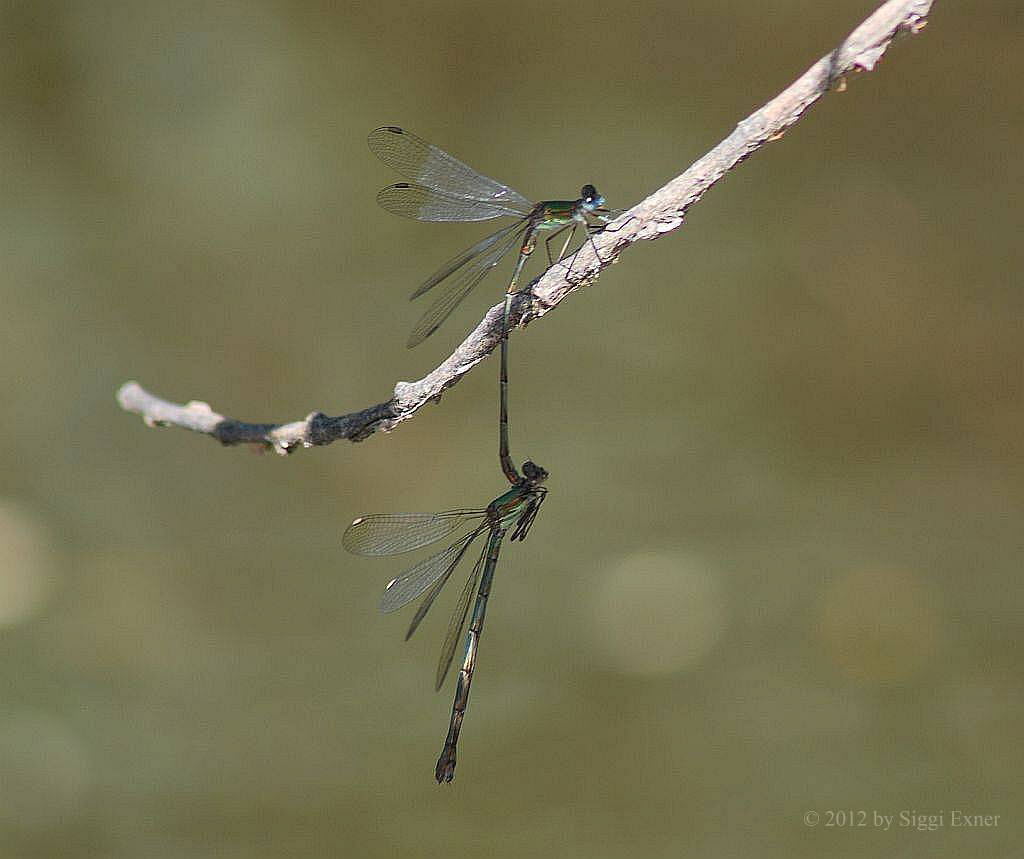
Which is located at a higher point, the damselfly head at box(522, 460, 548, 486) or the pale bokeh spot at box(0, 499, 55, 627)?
the pale bokeh spot at box(0, 499, 55, 627)

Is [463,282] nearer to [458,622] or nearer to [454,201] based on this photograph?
[454,201]

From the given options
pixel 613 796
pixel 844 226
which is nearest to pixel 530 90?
pixel 844 226

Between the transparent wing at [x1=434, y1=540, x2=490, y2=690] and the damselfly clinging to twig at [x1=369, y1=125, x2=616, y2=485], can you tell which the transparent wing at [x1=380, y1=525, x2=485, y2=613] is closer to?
the transparent wing at [x1=434, y1=540, x2=490, y2=690]

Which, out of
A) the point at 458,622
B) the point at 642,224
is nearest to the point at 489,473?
the point at 458,622

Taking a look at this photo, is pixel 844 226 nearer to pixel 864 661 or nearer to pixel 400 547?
pixel 864 661

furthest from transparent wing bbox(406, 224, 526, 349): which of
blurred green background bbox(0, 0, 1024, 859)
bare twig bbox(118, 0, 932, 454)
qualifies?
blurred green background bbox(0, 0, 1024, 859)

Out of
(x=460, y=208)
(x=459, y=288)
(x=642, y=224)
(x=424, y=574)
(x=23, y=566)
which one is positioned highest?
(x=23, y=566)

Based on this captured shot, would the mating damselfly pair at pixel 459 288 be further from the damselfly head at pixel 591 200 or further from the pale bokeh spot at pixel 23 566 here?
the pale bokeh spot at pixel 23 566
